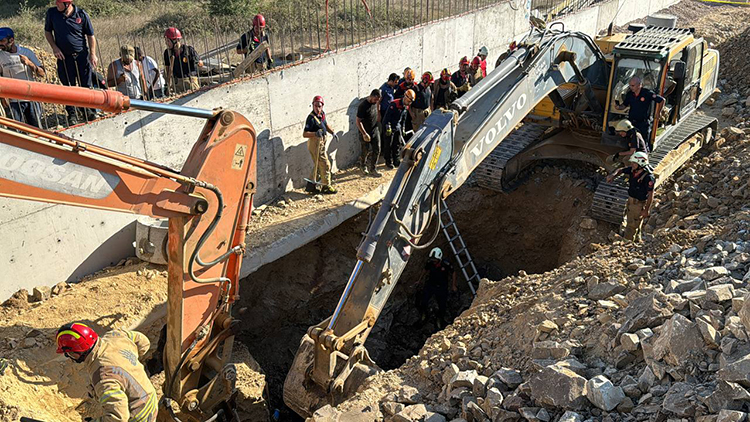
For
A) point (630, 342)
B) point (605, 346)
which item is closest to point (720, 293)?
point (630, 342)

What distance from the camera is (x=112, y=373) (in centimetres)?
555

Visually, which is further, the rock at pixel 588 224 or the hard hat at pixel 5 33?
the rock at pixel 588 224

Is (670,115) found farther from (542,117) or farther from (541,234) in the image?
(541,234)

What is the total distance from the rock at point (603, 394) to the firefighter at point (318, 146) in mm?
6772

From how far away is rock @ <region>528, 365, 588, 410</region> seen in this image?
5121 millimetres

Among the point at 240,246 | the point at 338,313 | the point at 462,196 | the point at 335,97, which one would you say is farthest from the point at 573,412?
the point at 335,97

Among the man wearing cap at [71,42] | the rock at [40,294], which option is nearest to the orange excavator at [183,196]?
the rock at [40,294]

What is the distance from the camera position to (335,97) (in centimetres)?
1180

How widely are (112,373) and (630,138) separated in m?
7.13

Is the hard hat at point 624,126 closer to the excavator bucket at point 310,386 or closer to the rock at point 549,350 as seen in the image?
the rock at point 549,350

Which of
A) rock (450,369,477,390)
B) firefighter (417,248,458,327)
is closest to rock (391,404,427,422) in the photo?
rock (450,369,477,390)

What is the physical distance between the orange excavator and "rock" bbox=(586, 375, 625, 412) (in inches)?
134

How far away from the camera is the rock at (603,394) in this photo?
16.3 feet

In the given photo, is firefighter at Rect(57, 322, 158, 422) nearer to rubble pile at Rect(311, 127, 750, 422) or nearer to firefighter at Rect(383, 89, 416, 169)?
rubble pile at Rect(311, 127, 750, 422)
